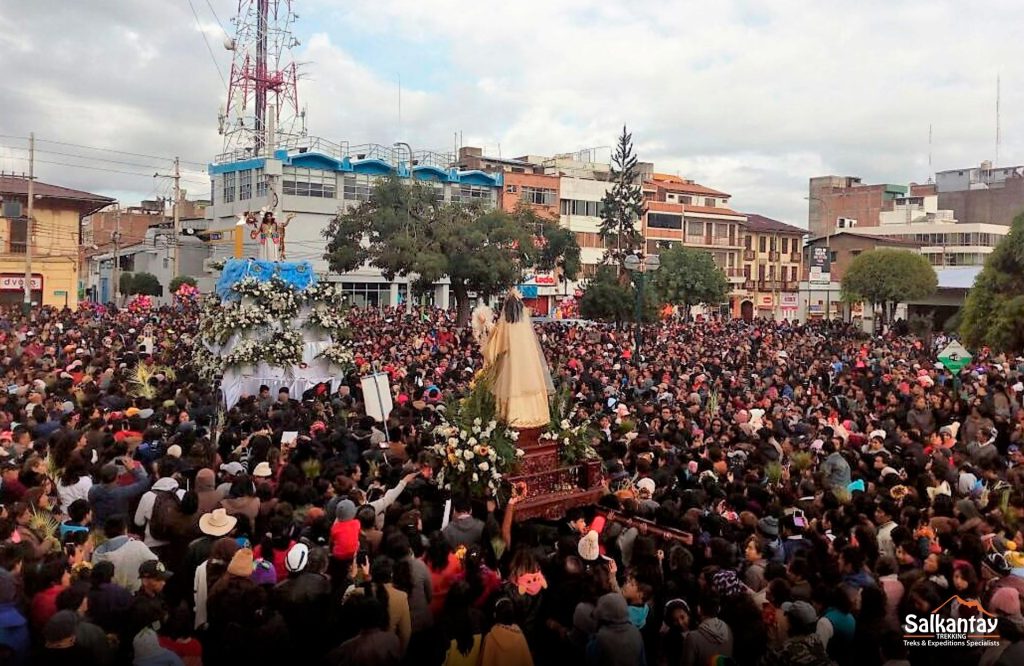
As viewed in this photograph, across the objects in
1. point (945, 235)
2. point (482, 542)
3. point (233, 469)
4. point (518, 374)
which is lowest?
point (482, 542)

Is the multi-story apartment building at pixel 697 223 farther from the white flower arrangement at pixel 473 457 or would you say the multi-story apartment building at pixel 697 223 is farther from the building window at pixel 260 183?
the white flower arrangement at pixel 473 457

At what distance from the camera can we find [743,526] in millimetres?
7516

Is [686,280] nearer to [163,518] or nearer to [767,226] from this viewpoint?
[767,226]

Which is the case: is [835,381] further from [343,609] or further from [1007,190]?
[1007,190]

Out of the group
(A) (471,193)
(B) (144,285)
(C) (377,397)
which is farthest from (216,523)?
(B) (144,285)

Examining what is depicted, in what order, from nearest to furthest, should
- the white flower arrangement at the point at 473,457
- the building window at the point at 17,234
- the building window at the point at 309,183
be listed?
the white flower arrangement at the point at 473,457, the building window at the point at 17,234, the building window at the point at 309,183

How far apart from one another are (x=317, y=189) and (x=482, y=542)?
46399 millimetres

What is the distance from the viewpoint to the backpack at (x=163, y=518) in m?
7.31

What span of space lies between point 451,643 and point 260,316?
13.0m

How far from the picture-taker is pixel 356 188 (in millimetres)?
52719

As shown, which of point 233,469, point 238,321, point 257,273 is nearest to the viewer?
point 233,469

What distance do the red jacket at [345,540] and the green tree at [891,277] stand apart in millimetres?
43535

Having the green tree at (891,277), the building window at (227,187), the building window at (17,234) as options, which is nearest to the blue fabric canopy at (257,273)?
the building window at (17,234)

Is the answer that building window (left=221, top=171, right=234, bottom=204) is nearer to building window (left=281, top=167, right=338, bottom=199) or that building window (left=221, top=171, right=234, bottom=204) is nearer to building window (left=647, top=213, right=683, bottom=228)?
building window (left=281, top=167, right=338, bottom=199)
